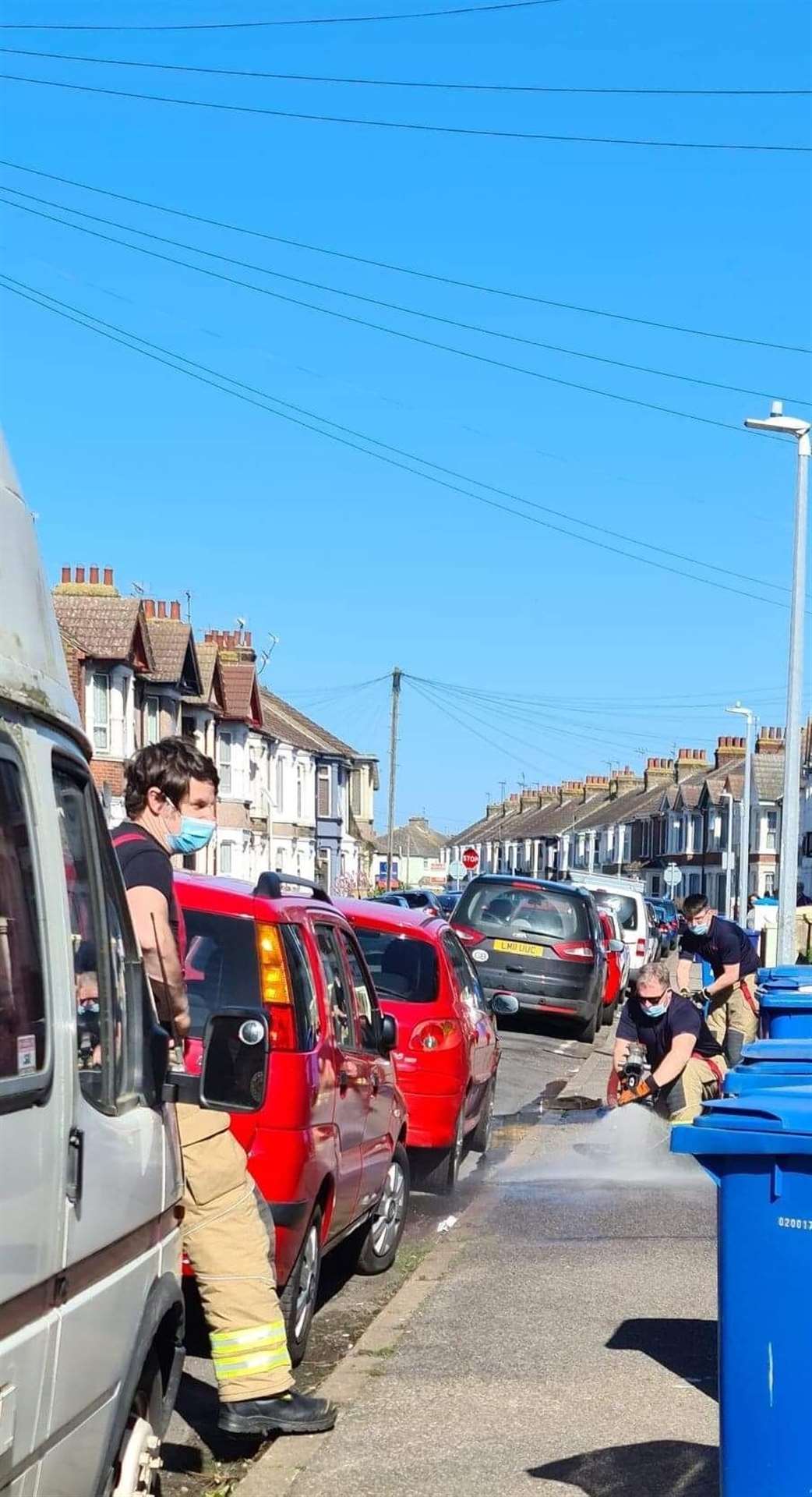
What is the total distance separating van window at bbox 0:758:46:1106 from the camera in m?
2.87

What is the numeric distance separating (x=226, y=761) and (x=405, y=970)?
50.0 metres

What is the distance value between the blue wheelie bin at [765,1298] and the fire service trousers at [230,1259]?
1.48 metres

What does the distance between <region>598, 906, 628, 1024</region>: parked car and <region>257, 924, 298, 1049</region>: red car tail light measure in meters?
17.7

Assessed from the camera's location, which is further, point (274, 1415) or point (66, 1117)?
point (274, 1415)

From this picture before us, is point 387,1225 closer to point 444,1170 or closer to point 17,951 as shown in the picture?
point 444,1170

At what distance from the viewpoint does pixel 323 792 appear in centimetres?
7781

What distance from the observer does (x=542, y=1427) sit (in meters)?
5.63

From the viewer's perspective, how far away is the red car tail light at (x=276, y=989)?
20.7 ft

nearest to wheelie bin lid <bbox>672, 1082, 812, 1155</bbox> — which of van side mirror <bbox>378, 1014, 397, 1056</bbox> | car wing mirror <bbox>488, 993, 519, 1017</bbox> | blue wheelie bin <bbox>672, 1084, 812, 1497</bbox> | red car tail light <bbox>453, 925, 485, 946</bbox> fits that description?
blue wheelie bin <bbox>672, 1084, 812, 1497</bbox>

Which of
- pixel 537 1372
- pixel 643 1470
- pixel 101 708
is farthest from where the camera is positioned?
pixel 101 708

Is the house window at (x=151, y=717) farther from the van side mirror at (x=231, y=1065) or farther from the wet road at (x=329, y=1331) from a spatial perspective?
the van side mirror at (x=231, y=1065)

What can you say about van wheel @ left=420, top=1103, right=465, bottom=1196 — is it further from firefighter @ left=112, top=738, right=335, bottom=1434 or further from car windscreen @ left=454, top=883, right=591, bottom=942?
car windscreen @ left=454, top=883, right=591, bottom=942

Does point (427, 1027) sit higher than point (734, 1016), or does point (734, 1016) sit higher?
point (427, 1027)

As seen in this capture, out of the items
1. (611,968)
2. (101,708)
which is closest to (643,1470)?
(611,968)
